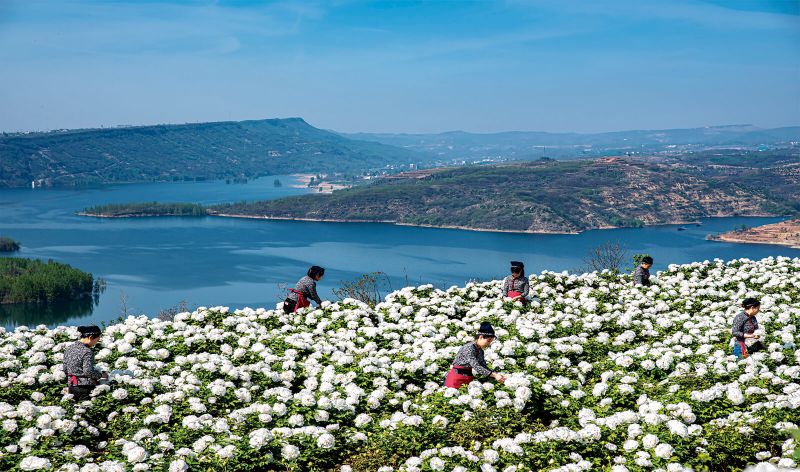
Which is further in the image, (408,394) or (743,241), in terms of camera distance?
(743,241)

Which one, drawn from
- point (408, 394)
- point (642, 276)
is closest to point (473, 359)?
point (408, 394)

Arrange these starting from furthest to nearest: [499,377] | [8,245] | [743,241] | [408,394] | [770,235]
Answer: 1. [8,245]
2. [743,241]
3. [770,235]
4. [408,394]
5. [499,377]

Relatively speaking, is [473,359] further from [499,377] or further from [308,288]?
→ [308,288]

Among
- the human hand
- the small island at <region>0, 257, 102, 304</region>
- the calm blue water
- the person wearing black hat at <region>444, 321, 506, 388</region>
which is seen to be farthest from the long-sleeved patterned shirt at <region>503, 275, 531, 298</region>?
the small island at <region>0, 257, 102, 304</region>

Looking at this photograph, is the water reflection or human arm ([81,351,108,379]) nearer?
human arm ([81,351,108,379])

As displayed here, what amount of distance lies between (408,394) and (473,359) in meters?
1.17

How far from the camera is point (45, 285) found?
10806 cm

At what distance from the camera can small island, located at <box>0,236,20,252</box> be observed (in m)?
152

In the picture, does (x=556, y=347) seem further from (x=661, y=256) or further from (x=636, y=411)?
(x=661, y=256)

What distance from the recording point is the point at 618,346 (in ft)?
46.9

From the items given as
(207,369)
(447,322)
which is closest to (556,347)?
(447,322)

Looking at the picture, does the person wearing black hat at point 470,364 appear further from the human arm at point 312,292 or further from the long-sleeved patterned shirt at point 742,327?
the human arm at point 312,292

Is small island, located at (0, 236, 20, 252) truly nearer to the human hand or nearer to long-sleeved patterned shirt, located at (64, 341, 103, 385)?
long-sleeved patterned shirt, located at (64, 341, 103, 385)

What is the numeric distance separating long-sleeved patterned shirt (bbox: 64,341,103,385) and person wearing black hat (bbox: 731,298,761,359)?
34.9 feet
